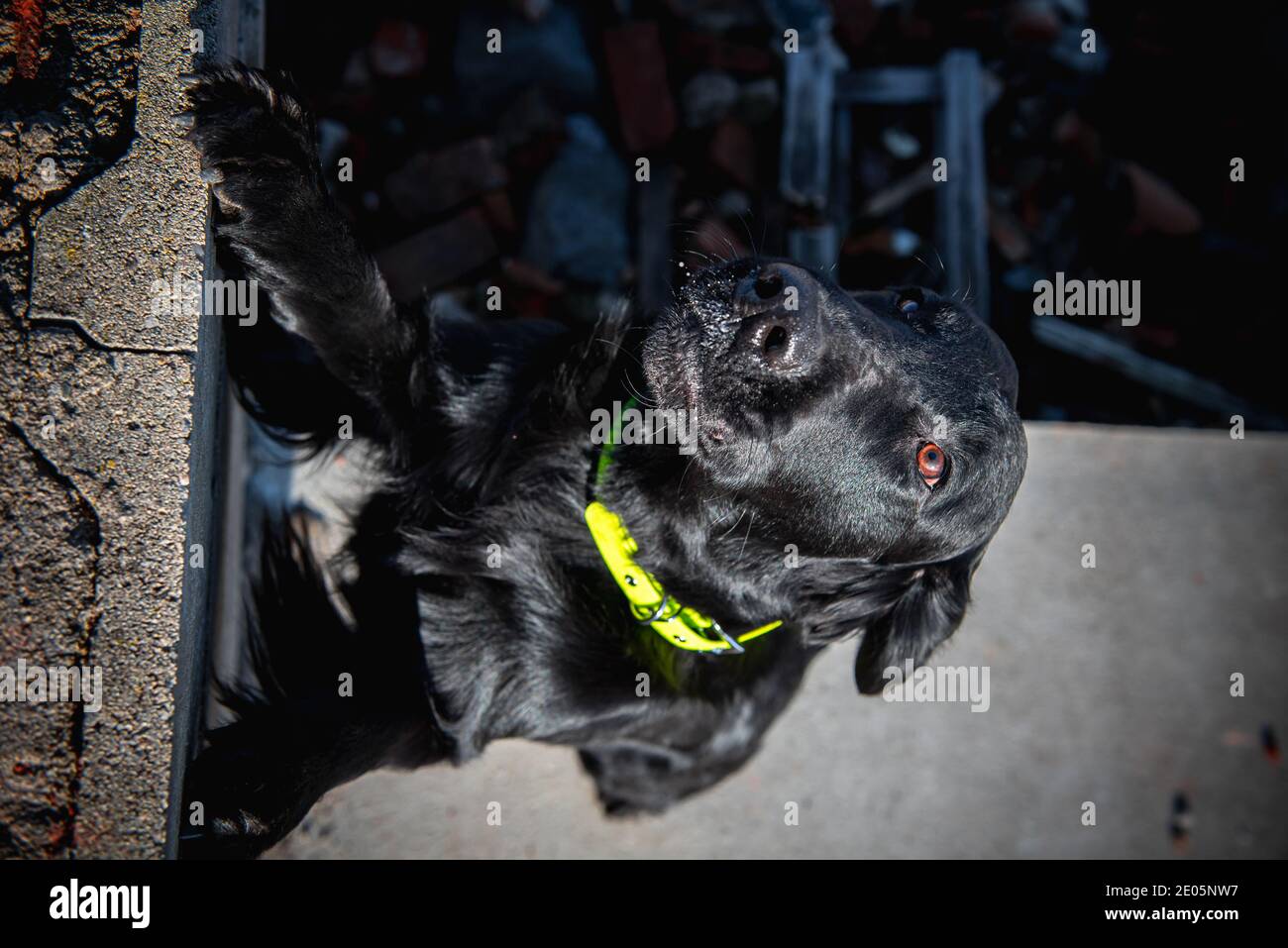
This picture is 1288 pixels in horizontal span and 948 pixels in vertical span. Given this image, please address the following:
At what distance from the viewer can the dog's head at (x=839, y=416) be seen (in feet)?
6.81

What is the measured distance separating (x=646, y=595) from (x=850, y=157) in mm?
Result: 2887

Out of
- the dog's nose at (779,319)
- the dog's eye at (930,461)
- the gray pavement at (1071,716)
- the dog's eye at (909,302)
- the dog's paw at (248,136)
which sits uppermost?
the dog's paw at (248,136)

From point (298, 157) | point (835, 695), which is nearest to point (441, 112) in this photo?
point (298, 157)

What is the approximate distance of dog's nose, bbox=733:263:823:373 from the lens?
1.99 metres

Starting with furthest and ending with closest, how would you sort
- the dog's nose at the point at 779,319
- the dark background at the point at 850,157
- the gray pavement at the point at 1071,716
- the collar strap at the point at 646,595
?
the dark background at the point at 850,157 < the gray pavement at the point at 1071,716 < the collar strap at the point at 646,595 < the dog's nose at the point at 779,319

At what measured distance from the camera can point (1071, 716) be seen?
3.77 metres

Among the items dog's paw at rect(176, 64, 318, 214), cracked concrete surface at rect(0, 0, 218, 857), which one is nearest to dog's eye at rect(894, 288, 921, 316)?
dog's paw at rect(176, 64, 318, 214)

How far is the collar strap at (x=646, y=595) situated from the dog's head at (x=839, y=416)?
24cm

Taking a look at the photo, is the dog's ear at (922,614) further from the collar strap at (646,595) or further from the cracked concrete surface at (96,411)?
the cracked concrete surface at (96,411)

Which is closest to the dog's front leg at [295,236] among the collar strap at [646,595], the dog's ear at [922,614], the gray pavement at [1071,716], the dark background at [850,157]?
the collar strap at [646,595]
